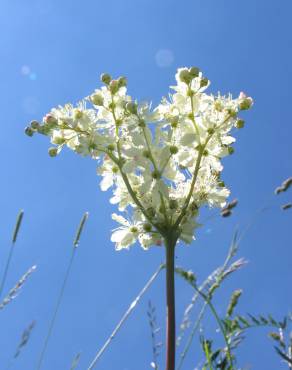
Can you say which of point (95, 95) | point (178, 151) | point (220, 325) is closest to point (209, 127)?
point (178, 151)

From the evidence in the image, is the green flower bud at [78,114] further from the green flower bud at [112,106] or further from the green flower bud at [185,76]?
the green flower bud at [185,76]

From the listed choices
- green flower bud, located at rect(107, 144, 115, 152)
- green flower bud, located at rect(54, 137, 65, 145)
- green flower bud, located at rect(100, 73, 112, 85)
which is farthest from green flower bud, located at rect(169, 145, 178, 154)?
green flower bud, located at rect(54, 137, 65, 145)

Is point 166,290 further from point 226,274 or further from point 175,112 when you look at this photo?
point 175,112

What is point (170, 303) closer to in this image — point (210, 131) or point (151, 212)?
point (151, 212)

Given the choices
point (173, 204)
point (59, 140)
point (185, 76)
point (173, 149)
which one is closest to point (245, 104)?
point (185, 76)

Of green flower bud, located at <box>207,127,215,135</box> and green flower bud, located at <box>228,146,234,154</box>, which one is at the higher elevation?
green flower bud, located at <box>207,127,215,135</box>

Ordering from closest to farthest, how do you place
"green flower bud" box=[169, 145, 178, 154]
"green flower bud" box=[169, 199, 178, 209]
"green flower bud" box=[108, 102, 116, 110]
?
1. "green flower bud" box=[169, 199, 178, 209]
2. "green flower bud" box=[169, 145, 178, 154]
3. "green flower bud" box=[108, 102, 116, 110]

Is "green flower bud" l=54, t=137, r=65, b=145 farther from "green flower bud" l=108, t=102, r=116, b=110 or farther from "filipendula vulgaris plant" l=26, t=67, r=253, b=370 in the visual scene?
"green flower bud" l=108, t=102, r=116, b=110
